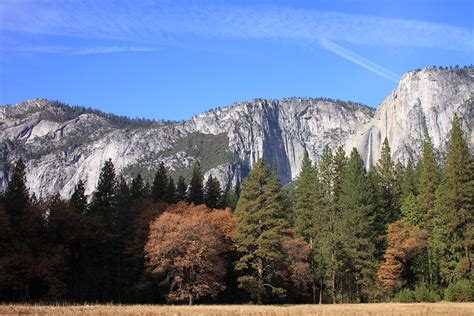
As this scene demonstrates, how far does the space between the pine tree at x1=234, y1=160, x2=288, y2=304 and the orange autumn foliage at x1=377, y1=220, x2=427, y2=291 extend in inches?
535

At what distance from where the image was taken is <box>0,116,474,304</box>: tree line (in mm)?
51906

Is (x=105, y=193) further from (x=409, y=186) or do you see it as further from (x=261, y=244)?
(x=409, y=186)

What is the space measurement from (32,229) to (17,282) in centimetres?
556

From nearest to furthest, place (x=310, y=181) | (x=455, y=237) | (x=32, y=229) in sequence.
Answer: (x=32, y=229)
(x=455, y=237)
(x=310, y=181)

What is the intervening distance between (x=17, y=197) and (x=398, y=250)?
43.2m

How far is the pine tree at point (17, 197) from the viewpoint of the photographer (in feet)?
186

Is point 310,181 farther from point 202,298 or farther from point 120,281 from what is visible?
point 120,281

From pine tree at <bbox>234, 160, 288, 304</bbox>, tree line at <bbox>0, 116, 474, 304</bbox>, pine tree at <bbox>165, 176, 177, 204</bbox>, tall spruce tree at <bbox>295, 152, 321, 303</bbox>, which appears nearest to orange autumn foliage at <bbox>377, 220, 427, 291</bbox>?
tree line at <bbox>0, 116, 474, 304</bbox>

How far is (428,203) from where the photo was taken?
210ft

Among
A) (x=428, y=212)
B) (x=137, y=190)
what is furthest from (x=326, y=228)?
(x=137, y=190)

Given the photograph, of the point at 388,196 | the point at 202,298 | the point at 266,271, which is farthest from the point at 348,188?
the point at 202,298

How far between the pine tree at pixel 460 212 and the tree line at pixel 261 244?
13 cm

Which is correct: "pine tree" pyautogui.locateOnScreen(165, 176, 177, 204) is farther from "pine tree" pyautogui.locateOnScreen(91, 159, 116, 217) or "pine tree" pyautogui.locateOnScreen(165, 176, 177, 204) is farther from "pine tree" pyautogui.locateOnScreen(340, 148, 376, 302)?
"pine tree" pyautogui.locateOnScreen(340, 148, 376, 302)

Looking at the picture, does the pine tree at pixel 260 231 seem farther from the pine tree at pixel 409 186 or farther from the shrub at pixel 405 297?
the pine tree at pixel 409 186
